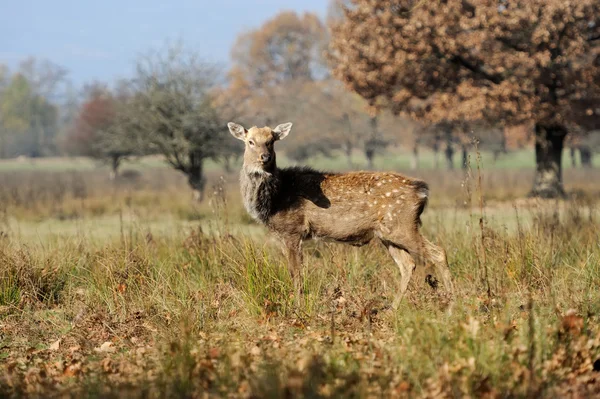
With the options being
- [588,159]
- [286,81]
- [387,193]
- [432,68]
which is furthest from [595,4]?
[286,81]

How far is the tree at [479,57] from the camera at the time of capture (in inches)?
776

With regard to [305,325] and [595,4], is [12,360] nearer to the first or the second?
[305,325]

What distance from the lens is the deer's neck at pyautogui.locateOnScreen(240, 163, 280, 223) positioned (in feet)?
29.5

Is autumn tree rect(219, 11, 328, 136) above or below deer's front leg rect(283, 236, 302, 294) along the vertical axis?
above

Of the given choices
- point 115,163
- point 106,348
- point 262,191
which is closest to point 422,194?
point 262,191

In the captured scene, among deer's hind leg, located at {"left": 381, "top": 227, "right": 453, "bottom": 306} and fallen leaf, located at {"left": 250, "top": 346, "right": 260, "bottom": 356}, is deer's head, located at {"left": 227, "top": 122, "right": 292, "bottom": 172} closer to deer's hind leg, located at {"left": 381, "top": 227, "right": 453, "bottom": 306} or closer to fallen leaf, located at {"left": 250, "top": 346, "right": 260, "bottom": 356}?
deer's hind leg, located at {"left": 381, "top": 227, "right": 453, "bottom": 306}

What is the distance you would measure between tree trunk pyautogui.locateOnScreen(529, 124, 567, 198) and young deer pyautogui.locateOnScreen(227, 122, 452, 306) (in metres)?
15.7

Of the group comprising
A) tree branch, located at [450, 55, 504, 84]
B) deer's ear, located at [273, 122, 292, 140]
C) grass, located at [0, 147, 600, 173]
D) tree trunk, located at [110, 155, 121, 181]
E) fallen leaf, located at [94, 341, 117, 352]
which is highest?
tree branch, located at [450, 55, 504, 84]

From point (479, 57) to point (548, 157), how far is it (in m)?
4.33

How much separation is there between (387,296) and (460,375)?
301 cm

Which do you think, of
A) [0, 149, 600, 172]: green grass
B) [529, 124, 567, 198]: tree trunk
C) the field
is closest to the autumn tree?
[0, 149, 600, 172]: green grass

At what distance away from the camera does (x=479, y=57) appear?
21656 mm

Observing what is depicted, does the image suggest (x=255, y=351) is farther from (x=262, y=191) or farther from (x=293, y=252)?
(x=262, y=191)

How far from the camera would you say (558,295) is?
7598mm
